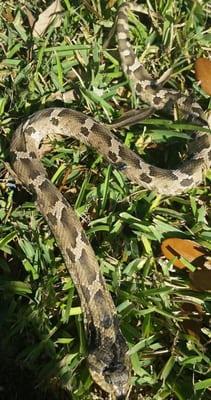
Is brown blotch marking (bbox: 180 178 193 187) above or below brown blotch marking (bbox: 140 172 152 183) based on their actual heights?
below

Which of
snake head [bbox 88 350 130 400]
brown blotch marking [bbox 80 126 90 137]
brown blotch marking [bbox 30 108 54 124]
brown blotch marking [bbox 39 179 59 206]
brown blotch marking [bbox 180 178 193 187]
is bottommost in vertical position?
snake head [bbox 88 350 130 400]

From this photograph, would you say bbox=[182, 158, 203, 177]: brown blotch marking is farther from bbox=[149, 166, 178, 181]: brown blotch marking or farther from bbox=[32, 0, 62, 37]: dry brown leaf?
bbox=[32, 0, 62, 37]: dry brown leaf

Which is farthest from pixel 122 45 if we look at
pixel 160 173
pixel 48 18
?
pixel 160 173

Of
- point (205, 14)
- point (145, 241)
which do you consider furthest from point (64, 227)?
point (205, 14)

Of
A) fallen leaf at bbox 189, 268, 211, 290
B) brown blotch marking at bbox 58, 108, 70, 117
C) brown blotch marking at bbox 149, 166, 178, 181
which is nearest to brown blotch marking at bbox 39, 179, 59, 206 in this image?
brown blotch marking at bbox 58, 108, 70, 117

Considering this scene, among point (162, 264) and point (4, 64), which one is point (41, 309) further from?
point (4, 64)

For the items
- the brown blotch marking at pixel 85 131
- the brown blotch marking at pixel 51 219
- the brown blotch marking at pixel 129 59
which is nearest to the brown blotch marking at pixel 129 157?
the brown blotch marking at pixel 85 131
